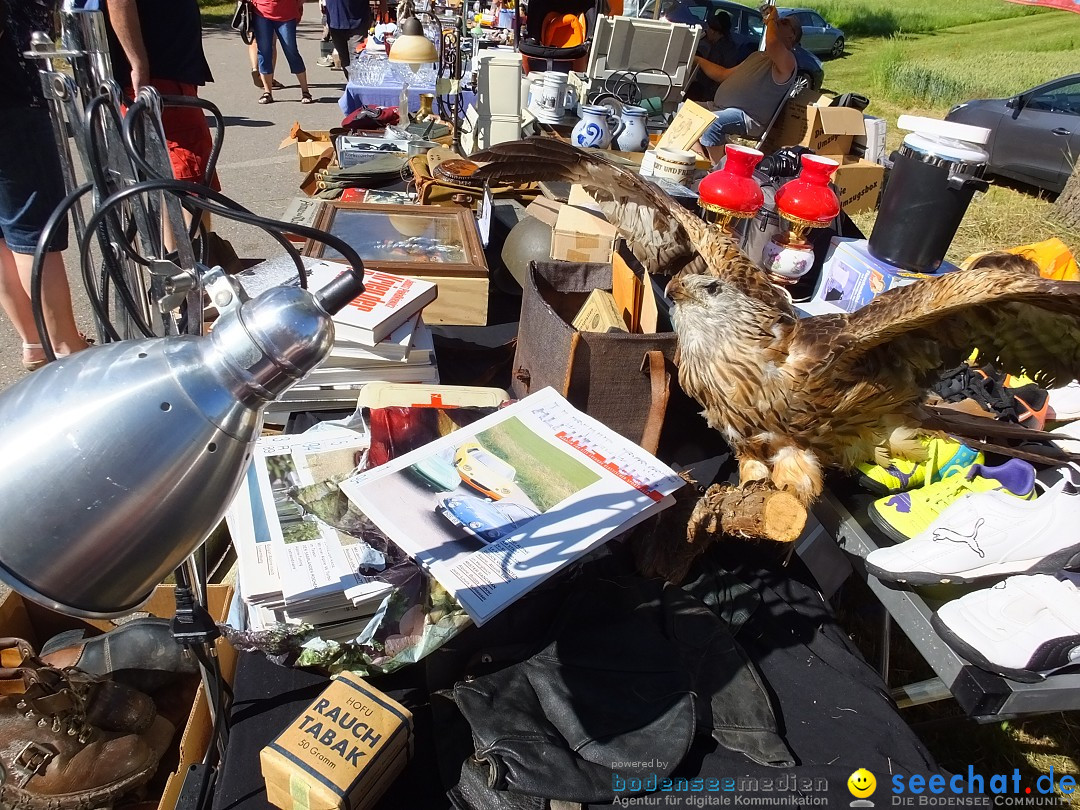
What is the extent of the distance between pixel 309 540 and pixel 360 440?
404 mm

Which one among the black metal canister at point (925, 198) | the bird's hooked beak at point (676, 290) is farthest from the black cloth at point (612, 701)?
the black metal canister at point (925, 198)

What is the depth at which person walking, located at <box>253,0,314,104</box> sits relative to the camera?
8.37 m

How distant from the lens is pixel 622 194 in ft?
8.54

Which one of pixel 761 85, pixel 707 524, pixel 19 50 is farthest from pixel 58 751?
pixel 761 85

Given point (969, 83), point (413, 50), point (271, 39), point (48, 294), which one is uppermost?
point (413, 50)

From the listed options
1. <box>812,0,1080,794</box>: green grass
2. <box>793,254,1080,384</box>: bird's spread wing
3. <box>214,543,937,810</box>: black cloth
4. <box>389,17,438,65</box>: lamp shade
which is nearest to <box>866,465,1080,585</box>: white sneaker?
<box>214,543,937,810</box>: black cloth

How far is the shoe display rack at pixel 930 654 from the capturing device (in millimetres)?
1471

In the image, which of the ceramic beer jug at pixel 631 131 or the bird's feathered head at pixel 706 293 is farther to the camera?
the ceramic beer jug at pixel 631 131

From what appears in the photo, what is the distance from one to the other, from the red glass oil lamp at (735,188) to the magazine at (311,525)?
155cm

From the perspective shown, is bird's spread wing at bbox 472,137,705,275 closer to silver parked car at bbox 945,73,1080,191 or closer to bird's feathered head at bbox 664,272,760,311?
bird's feathered head at bbox 664,272,760,311

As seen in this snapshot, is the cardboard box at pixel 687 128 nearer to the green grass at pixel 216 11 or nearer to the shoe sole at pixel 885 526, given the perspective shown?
the shoe sole at pixel 885 526

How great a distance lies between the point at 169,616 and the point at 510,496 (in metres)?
1.01

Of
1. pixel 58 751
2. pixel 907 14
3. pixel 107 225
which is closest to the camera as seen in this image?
pixel 107 225

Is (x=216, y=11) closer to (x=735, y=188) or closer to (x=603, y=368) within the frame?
(x=735, y=188)
